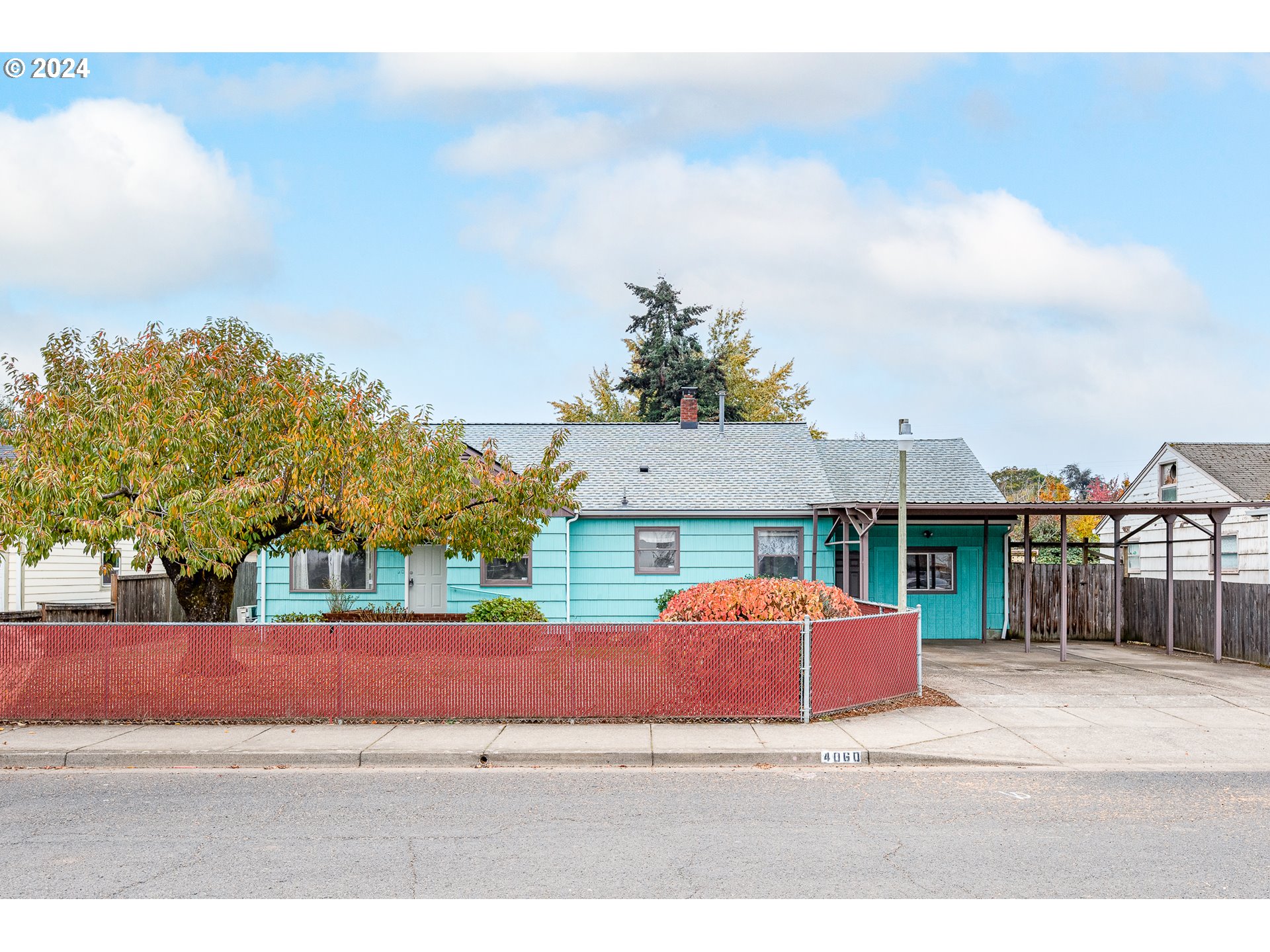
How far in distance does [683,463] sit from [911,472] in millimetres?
5329

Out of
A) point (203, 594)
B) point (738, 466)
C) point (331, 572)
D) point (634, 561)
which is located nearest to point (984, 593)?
point (738, 466)

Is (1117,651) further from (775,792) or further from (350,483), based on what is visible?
(350,483)

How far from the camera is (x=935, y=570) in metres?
21.3

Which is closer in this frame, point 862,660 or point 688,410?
point 862,660

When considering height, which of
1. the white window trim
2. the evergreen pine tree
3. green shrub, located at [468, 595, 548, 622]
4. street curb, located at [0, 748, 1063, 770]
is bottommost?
street curb, located at [0, 748, 1063, 770]

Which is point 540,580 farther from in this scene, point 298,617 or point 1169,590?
point 1169,590

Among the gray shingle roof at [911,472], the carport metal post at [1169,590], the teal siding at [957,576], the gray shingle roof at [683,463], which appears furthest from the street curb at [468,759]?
the teal siding at [957,576]

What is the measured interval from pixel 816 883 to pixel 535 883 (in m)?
1.62

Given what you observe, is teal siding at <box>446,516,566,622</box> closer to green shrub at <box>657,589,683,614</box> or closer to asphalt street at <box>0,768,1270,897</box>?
green shrub at <box>657,589,683,614</box>

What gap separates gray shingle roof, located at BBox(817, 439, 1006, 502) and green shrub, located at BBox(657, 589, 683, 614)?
3.99m

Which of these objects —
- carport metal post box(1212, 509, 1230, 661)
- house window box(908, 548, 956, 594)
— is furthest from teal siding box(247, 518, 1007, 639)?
carport metal post box(1212, 509, 1230, 661)

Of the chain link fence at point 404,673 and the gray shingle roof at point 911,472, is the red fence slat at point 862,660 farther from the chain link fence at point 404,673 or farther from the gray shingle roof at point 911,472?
Answer: the gray shingle roof at point 911,472

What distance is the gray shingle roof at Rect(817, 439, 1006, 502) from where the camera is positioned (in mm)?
21703

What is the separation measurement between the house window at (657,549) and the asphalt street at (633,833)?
11.1m
